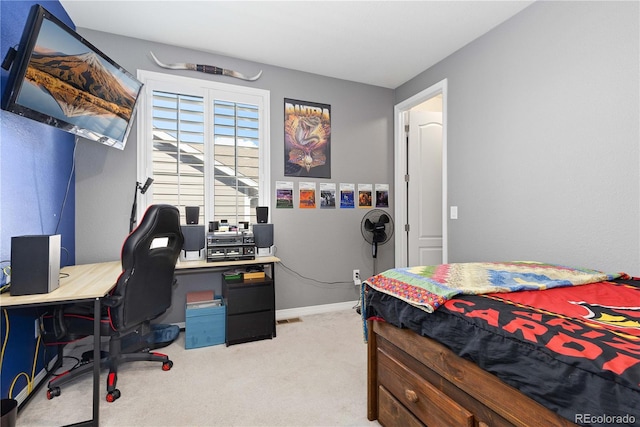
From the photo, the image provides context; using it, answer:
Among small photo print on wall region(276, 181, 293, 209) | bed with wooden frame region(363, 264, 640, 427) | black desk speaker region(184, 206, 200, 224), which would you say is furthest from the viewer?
small photo print on wall region(276, 181, 293, 209)

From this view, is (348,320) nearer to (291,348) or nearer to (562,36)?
(291,348)

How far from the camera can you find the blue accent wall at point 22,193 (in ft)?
5.52

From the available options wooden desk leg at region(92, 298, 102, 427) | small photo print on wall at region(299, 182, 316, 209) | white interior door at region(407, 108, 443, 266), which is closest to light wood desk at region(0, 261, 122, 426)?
wooden desk leg at region(92, 298, 102, 427)

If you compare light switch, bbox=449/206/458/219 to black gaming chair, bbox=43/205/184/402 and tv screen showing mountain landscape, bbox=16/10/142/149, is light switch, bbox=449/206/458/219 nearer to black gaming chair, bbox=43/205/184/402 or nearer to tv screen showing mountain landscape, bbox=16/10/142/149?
black gaming chair, bbox=43/205/184/402

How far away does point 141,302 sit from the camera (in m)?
1.97

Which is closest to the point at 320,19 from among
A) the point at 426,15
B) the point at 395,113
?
the point at 426,15

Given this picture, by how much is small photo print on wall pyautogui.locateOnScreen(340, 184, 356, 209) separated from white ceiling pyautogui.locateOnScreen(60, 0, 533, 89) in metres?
1.39

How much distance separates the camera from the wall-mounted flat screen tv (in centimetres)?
159

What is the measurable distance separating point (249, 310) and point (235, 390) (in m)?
0.80

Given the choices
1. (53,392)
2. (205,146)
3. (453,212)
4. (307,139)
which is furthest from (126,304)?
(453,212)

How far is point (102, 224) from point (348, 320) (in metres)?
2.59

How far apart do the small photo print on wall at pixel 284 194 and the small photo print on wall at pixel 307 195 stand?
13 centimetres

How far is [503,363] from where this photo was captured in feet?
2.95

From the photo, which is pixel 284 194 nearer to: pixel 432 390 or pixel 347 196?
pixel 347 196
